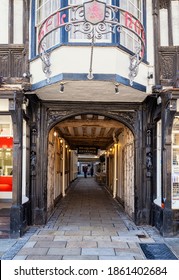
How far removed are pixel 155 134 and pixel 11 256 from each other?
4.80 m

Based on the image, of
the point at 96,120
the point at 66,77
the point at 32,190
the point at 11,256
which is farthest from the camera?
the point at 96,120

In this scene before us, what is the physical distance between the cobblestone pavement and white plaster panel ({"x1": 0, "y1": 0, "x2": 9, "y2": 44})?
16.1ft

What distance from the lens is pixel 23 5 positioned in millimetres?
9164

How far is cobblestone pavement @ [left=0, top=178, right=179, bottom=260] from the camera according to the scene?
634 cm

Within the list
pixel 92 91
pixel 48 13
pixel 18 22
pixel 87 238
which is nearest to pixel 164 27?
pixel 92 91

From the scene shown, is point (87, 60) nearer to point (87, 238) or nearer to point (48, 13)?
point (48, 13)

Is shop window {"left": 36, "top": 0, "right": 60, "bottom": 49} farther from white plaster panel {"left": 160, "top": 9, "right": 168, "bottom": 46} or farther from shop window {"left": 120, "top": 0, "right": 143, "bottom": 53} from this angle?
white plaster panel {"left": 160, "top": 9, "right": 168, "bottom": 46}

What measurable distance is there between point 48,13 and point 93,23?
9.70 feet

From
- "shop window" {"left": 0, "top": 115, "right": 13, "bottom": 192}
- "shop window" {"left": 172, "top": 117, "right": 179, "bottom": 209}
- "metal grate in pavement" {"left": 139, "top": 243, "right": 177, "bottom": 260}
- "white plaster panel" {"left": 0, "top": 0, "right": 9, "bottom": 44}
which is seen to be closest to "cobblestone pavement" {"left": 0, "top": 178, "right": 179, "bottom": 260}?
"metal grate in pavement" {"left": 139, "top": 243, "right": 177, "bottom": 260}

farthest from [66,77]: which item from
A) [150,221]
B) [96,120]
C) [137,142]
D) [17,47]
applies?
[150,221]

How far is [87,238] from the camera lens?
763cm

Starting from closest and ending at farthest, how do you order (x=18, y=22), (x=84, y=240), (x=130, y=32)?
(x=84, y=240) < (x=130, y=32) < (x=18, y=22)

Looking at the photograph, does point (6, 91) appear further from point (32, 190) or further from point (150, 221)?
point (150, 221)

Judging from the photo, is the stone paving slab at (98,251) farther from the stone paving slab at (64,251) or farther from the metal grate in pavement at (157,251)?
the metal grate in pavement at (157,251)
